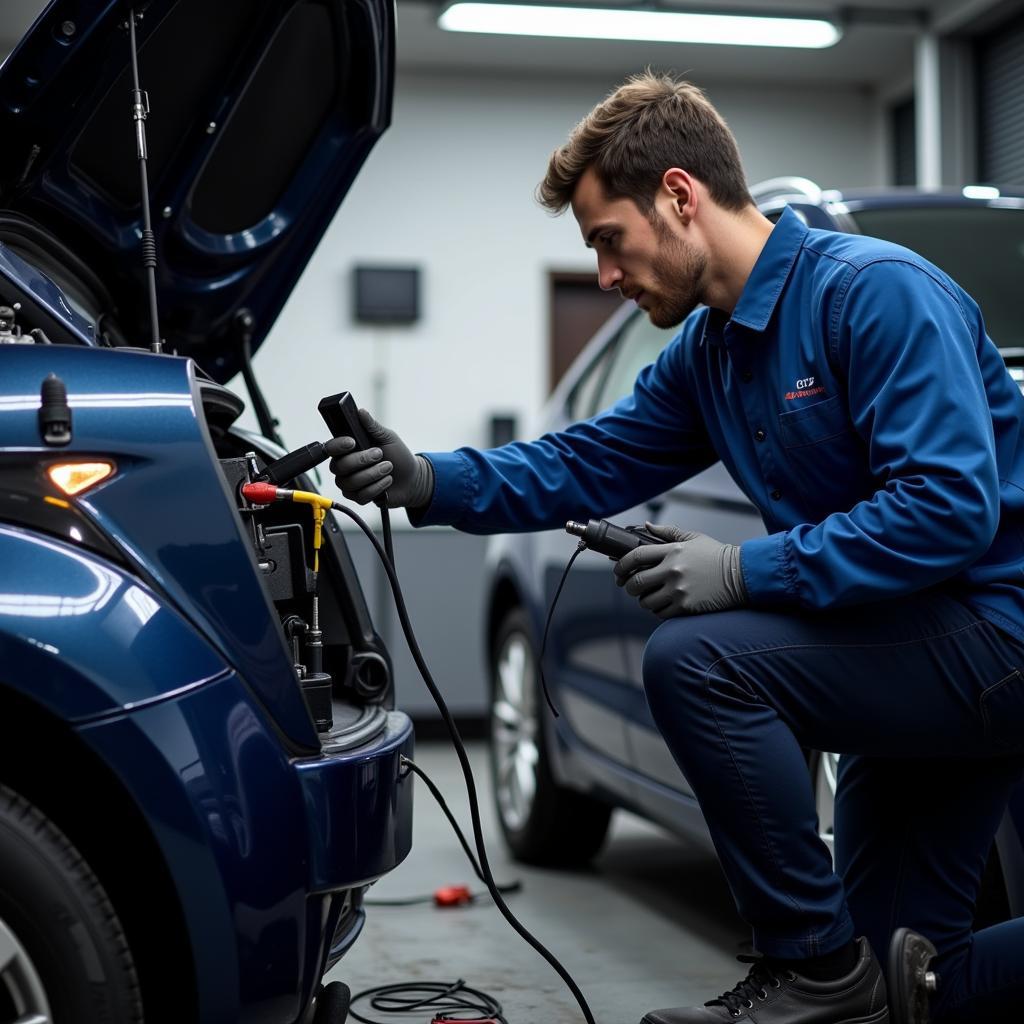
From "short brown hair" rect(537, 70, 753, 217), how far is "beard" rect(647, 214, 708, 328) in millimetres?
59

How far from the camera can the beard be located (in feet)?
7.32

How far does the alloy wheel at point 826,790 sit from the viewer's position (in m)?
2.61

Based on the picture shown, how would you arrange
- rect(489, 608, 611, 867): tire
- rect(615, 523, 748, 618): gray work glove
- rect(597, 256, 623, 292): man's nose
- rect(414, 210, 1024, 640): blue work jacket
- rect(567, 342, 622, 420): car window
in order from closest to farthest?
rect(414, 210, 1024, 640): blue work jacket → rect(615, 523, 748, 618): gray work glove → rect(597, 256, 623, 292): man's nose → rect(567, 342, 622, 420): car window → rect(489, 608, 611, 867): tire

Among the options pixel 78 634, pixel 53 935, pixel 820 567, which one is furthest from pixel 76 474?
pixel 820 567

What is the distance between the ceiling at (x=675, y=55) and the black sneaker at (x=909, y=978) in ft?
18.6

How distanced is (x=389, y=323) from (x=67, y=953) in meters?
6.03

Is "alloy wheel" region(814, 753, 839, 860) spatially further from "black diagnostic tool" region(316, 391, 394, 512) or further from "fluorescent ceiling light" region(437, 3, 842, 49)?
"fluorescent ceiling light" region(437, 3, 842, 49)

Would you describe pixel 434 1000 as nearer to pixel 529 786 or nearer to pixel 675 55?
pixel 529 786

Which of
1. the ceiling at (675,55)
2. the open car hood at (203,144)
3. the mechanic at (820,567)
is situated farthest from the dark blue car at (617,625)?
the ceiling at (675,55)

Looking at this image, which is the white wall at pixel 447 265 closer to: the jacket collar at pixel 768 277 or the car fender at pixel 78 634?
the jacket collar at pixel 768 277

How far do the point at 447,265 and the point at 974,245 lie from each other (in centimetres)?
471

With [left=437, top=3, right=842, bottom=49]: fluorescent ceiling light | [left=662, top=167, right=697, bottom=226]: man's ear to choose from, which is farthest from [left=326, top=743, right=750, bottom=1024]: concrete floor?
[left=437, top=3, right=842, bottom=49]: fluorescent ceiling light

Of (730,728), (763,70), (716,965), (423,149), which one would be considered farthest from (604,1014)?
(763,70)

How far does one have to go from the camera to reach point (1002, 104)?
7.18 m
